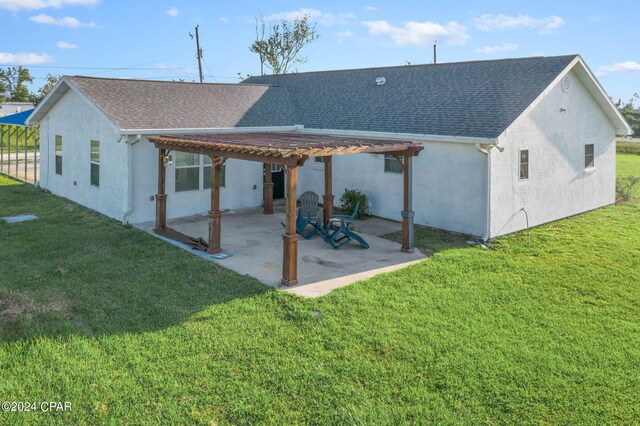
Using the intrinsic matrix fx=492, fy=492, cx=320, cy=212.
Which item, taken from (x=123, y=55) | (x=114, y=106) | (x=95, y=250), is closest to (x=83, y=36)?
(x=123, y=55)

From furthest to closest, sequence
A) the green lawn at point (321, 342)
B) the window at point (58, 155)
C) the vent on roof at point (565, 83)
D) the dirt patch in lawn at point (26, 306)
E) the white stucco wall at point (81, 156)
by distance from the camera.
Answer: the window at point (58, 155) < the vent on roof at point (565, 83) < the white stucco wall at point (81, 156) < the dirt patch in lawn at point (26, 306) < the green lawn at point (321, 342)

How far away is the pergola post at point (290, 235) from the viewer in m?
8.62

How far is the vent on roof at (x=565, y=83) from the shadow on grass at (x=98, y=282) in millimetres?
10721

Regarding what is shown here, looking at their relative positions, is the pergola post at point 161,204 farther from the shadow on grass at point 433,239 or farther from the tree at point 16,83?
the tree at point 16,83

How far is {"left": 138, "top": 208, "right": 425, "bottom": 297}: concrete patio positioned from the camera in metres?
9.16

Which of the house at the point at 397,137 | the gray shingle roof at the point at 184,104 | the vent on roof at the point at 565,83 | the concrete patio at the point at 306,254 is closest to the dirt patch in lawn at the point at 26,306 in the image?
the concrete patio at the point at 306,254

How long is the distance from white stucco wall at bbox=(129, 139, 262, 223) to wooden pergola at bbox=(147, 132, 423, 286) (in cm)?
85

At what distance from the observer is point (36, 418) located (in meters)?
4.79

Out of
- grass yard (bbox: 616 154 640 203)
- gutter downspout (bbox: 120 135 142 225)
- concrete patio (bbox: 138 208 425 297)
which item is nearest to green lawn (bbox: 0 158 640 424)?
concrete patio (bbox: 138 208 425 297)

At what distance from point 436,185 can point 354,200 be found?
2.75 meters

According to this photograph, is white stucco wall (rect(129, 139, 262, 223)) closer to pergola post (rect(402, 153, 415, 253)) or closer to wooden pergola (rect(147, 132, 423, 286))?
wooden pergola (rect(147, 132, 423, 286))

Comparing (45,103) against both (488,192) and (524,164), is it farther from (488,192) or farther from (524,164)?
(524,164)

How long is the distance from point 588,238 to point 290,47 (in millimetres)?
35284

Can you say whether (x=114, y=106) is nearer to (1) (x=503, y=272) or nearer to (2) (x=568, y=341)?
(1) (x=503, y=272)
